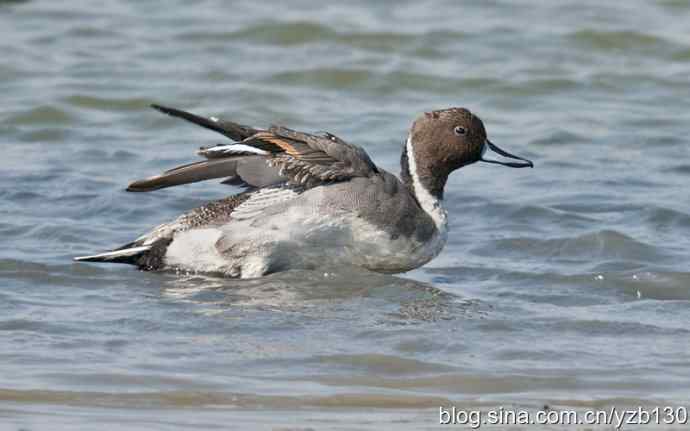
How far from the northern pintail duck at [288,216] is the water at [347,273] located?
14 cm

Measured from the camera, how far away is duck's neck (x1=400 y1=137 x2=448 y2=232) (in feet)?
25.3

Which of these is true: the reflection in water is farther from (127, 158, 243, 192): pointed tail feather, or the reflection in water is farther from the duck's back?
(127, 158, 243, 192): pointed tail feather

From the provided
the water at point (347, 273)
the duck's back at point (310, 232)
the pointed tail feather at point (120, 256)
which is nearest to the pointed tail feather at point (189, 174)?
the duck's back at point (310, 232)

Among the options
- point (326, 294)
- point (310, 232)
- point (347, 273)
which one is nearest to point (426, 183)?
point (347, 273)

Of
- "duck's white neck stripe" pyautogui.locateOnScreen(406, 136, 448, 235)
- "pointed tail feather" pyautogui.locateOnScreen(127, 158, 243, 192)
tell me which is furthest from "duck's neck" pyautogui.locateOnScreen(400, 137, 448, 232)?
"pointed tail feather" pyautogui.locateOnScreen(127, 158, 243, 192)

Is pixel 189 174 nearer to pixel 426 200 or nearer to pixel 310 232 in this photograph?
pixel 310 232

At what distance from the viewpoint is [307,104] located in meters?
12.5

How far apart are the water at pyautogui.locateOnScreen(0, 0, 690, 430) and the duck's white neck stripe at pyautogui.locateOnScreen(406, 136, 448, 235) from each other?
1.10 ft

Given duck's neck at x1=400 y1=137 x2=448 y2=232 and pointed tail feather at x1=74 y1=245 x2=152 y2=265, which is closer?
pointed tail feather at x1=74 y1=245 x2=152 y2=265

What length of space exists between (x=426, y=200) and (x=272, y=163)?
36.0 inches

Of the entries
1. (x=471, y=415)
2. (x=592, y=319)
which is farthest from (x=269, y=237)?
(x=471, y=415)

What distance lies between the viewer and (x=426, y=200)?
7746 mm

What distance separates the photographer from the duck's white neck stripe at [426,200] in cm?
767

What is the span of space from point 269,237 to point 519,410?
7.79 feet
